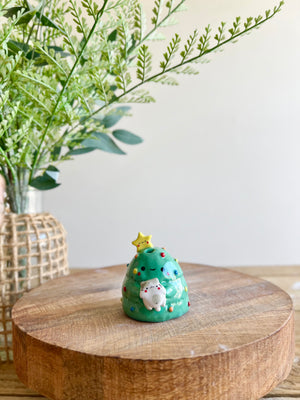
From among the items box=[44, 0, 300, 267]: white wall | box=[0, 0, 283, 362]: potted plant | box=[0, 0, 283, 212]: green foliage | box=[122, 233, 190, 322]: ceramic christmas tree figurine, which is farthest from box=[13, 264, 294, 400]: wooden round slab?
box=[44, 0, 300, 267]: white wall

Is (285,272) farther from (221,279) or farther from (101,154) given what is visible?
(101,154)

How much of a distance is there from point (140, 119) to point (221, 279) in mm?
874

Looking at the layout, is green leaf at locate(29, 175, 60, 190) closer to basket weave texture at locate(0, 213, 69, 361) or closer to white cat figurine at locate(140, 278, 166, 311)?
basket weave texture at locate(0, 213, 69, 361)

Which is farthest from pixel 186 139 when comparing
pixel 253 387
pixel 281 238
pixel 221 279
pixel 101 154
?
pixel 253 387

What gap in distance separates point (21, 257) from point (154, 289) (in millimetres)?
344

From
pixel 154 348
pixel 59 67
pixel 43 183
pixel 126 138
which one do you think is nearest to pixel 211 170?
pixel 126 138

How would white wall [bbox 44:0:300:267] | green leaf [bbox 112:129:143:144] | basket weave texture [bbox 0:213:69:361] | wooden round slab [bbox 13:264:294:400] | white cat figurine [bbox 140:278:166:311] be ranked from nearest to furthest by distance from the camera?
1. wooden round slab [bbox 13:264:294:400]
2. white cat figurine [bbox 140:278:166:311]
3. basket weave texture [bbox 0:213:69:361]
4. green leaf [bbox 112:129:143:144]
5. white wall [bbox 44:0:300:267]

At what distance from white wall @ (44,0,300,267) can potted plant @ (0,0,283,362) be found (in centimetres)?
Result: 60

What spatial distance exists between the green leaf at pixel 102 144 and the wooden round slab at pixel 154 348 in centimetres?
35

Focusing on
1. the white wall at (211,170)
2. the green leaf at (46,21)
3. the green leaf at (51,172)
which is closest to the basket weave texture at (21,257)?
the green leaf at (51,172)

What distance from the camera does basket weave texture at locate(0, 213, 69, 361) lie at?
873 mm

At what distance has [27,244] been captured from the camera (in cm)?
88

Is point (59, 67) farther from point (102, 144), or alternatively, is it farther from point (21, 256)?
point (21, 256)

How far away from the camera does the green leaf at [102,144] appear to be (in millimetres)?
952
